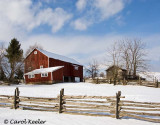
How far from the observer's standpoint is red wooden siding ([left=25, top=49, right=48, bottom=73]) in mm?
35562

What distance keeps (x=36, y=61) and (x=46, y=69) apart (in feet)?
15.3

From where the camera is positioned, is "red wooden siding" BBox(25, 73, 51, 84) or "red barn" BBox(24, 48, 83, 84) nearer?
"red wooden siding" BBox(25, 73, 51, 84)

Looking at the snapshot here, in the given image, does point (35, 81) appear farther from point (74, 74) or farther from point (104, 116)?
point (104, 116)

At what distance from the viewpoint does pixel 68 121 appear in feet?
25.4

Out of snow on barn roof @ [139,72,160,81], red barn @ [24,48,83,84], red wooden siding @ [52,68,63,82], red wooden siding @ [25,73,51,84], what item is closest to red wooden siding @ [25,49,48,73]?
red barn @ [24,48,83,84]

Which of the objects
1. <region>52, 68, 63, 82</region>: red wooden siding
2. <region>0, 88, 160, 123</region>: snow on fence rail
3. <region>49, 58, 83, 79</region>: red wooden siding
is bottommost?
<region>0, 88, 160, 123</region>: snow on fence rail

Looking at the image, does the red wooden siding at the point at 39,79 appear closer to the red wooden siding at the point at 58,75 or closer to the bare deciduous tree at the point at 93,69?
the red wooden siding at the point at 58,75

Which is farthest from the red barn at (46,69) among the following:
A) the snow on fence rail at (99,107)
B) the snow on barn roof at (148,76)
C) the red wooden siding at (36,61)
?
the snow on fence rail at (99,107)

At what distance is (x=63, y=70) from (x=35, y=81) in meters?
6.99

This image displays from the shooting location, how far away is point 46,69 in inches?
1334

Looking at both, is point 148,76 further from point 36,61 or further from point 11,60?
point 11,60

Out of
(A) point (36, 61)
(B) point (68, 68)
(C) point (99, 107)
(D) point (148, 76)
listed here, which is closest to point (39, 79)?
(A) point (36, 61)

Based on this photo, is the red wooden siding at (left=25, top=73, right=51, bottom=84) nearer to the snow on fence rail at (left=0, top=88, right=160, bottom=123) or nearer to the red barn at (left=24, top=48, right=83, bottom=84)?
the red barn at (left=24, top=48, right=83, bottom=84)

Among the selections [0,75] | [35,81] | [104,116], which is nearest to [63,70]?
[35,81]
